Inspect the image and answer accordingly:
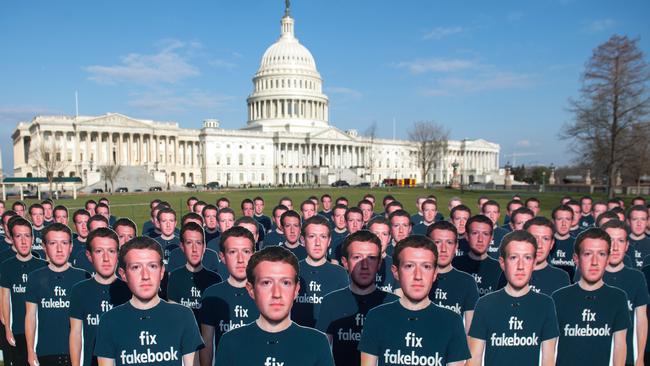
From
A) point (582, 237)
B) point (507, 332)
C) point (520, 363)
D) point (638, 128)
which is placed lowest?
point (520, 363)

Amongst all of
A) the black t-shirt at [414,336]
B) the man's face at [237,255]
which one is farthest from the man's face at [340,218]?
the black t-shirt at [414,336]

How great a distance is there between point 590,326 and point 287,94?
111 m

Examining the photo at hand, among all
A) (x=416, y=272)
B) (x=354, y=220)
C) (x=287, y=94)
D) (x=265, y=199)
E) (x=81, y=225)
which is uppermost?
(x=287, y=94)

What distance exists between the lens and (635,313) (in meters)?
4.82

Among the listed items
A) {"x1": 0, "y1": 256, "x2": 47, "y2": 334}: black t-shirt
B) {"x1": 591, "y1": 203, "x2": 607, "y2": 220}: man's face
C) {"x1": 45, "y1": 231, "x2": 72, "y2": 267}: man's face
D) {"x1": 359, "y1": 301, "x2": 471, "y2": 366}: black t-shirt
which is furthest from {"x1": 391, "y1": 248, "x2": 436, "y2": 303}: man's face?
{"x1": 591, "y1": 203, "x2": 607, "y2": 220}: man's face

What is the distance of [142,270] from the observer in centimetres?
351

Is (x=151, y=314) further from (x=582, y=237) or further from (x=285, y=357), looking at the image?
(x=582, y=237)

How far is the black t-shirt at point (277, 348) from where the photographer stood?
2.83m

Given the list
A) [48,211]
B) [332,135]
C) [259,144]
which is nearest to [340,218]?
[48,211]

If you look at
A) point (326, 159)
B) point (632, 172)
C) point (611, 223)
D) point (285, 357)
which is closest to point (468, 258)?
point (611, 223)

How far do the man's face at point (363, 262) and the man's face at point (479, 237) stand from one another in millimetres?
2359

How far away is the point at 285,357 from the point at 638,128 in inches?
1406

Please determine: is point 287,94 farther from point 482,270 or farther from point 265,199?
point 482,270

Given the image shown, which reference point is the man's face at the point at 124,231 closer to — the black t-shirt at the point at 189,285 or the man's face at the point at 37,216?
the black t-shirt at the point at 189,285
